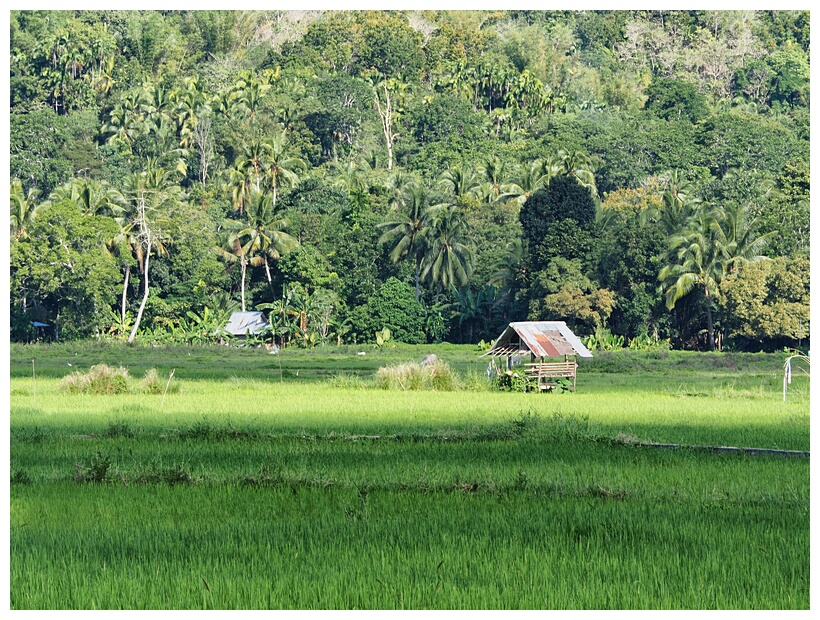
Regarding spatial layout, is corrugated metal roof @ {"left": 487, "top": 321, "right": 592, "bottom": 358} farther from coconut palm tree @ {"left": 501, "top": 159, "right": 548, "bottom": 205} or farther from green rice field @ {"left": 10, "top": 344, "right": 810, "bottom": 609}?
coconut palm tree @ {"left": 501, "top": 159, "right": 548, "bottom": 205}

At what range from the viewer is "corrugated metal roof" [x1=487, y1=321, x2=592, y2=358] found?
31703 millimetres

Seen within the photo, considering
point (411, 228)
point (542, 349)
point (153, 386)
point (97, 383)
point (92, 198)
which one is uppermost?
point (92, 198)

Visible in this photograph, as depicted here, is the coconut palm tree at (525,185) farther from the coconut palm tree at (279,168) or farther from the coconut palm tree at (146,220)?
the coconut palm tree at (146,220)

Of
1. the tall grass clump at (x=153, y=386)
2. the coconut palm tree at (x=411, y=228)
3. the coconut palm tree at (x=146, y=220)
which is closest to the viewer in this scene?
the tall grass clump at (x=153, y=386)

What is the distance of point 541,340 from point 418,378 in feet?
14.1

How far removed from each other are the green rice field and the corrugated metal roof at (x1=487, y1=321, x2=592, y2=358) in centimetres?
785

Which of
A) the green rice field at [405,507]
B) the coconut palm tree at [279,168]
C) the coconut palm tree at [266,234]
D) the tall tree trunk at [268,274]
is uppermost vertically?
the coconut palm tree at [279,168]

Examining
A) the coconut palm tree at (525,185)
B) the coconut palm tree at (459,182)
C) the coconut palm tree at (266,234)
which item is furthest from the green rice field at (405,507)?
the coconut palm tree at (459,182)

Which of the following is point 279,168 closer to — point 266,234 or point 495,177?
point 266,234

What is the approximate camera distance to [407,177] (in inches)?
2689

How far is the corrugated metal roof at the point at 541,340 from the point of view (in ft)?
104

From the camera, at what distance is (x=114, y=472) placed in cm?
1426

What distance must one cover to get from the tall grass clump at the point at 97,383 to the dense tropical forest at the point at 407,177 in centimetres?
2423

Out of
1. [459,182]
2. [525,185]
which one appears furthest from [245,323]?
[525,185]
